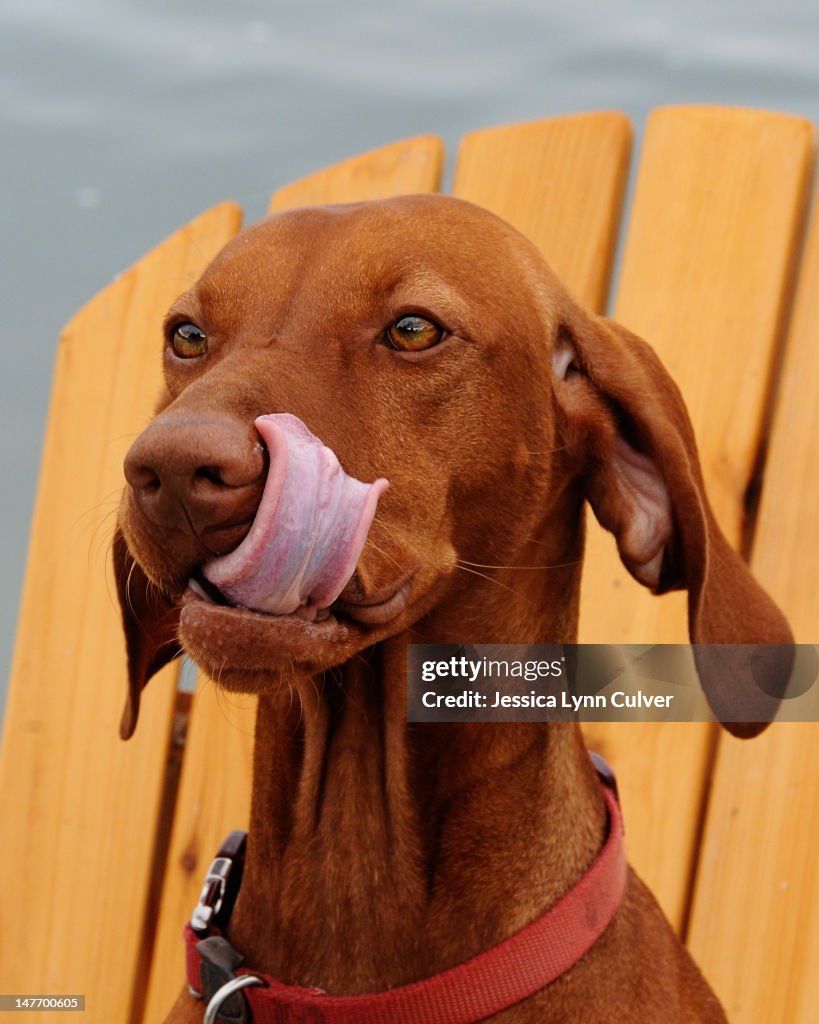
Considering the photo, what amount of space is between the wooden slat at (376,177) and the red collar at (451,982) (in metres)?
1.81

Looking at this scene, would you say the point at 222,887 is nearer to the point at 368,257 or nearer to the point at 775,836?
the point at 368,257

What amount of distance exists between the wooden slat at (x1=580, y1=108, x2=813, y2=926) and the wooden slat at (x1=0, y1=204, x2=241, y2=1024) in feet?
3.43

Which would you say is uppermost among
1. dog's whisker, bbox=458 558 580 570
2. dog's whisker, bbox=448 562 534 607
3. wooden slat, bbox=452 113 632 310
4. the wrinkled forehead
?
wooden slat, bbox=452 113 632 310

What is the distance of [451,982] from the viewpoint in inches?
68.6

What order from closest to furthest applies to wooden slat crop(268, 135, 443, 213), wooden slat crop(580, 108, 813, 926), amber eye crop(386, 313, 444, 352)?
1. amber eye crop(386, 313, 444, 352)
2. wooden slat crop(580, 108, 813, 926)
3. wooden slat crop(268, 135, 443, 213)

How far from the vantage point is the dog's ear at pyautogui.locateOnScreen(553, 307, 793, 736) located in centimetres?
199

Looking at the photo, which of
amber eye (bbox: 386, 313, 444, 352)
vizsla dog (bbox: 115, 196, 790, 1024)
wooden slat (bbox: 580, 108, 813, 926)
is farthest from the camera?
wooden slat (bbox: 580, 108, 813, 926)

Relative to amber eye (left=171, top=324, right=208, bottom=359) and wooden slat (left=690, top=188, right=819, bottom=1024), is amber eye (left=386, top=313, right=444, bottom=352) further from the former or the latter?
wooden slat (left=690, top=188, right=819, bottom=1024)

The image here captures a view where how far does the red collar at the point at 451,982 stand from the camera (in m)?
1.74

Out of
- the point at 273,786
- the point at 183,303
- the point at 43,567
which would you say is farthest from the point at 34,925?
the point at 183,303

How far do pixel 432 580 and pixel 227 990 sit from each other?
0.65m

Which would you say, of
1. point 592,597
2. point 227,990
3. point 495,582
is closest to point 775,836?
point 592,597

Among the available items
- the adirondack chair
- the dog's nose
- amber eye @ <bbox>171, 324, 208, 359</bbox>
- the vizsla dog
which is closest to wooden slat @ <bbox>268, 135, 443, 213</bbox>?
the adirondack chair

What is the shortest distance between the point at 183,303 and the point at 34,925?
5.75ft
